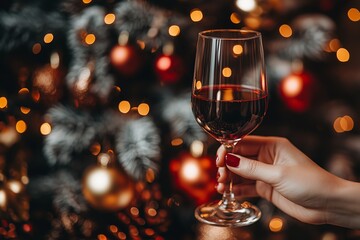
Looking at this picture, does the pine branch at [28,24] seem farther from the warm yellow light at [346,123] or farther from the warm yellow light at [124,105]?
the warm yellow light at [346,123]

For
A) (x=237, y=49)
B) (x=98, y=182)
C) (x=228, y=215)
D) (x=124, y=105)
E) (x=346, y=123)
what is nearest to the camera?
(x=237, y=49)

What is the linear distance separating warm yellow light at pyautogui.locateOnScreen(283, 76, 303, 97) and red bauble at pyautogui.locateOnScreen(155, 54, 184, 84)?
12.1 inches

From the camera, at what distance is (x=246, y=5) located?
1.82m

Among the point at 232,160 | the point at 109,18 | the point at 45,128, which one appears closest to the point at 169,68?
the point at 109,18

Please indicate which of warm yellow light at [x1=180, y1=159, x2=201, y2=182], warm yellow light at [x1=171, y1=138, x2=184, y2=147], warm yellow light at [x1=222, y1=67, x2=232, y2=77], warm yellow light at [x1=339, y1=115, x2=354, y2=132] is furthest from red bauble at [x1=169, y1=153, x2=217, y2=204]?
warm yellow light at [x1=222, y1=67, x2=232, y2=77]

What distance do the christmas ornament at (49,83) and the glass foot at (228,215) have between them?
98 centimetres

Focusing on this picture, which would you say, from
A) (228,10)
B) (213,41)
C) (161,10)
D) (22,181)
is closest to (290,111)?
(228,10)

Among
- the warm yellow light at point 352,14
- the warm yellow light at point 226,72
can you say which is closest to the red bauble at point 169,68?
the warm yellow light at point 352,14

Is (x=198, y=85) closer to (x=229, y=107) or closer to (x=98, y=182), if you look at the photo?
(x=229, y=107)

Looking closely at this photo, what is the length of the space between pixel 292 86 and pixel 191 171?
0.39 metres

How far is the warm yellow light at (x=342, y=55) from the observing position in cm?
201

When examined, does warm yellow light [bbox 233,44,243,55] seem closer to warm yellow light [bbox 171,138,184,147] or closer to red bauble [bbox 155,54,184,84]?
red bauble [bbox 155,54,184,84]

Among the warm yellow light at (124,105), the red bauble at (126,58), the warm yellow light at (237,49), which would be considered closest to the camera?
the warm yellow light at (237,49)

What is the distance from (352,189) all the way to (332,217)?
7cm
